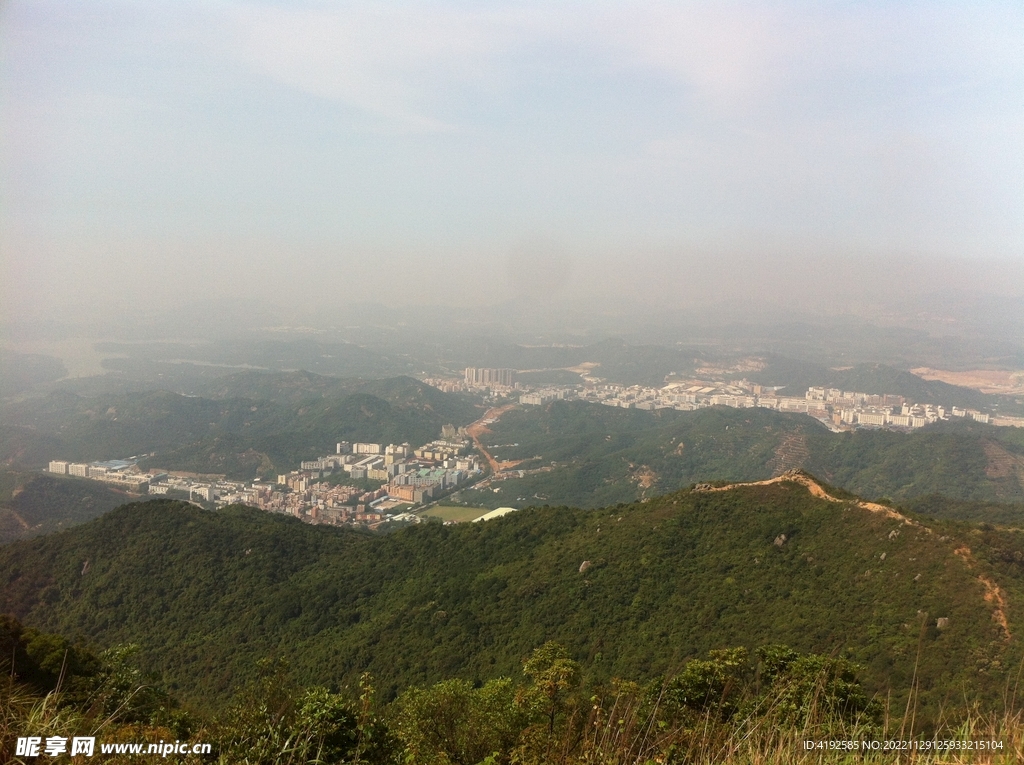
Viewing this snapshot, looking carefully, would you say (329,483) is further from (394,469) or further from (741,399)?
(741,399)

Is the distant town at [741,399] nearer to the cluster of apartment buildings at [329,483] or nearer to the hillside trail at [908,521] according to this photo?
the cluster of apartment buildings at [329,483]

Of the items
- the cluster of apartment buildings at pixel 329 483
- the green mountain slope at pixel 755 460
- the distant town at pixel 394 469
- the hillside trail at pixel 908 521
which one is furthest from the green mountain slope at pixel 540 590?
the green mountain slope at pixel 755 460

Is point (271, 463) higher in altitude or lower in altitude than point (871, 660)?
lower

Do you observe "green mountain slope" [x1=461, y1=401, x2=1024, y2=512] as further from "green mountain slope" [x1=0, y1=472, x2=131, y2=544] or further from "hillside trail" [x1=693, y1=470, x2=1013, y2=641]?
"green mountain slope" [x1=0, y1=472, x2=131, y2=544]

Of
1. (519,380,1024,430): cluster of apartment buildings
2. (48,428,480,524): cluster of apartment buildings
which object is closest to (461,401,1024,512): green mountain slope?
(48,428,480,524): cluster of apartment buildings

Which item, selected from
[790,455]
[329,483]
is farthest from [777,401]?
[329,483]

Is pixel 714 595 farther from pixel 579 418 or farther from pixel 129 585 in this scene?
pixel 579 418

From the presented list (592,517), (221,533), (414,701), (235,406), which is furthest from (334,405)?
(414,701)
